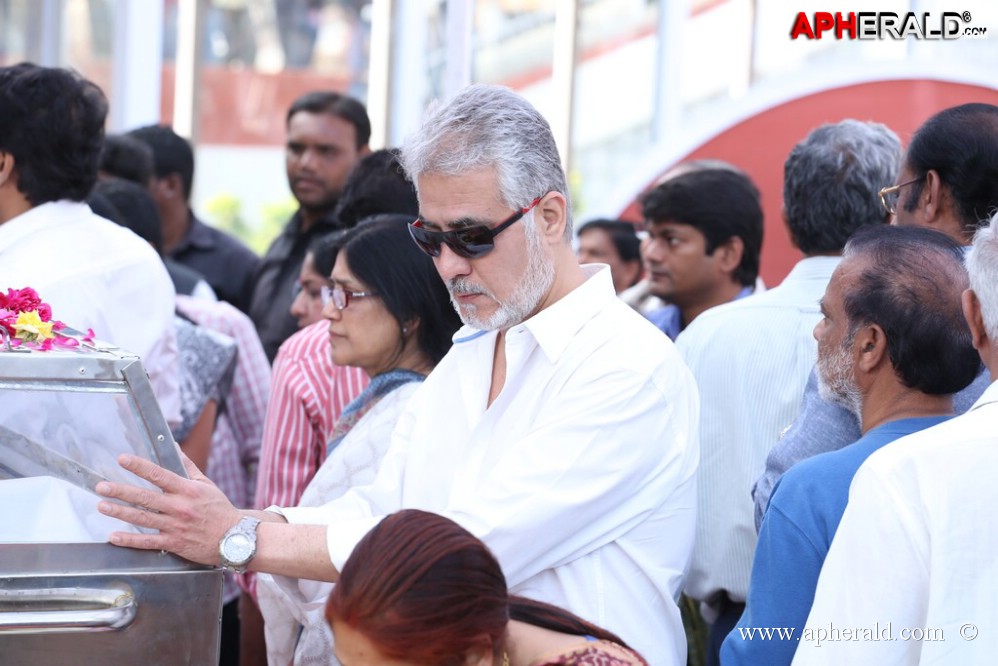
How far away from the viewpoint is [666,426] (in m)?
2.47

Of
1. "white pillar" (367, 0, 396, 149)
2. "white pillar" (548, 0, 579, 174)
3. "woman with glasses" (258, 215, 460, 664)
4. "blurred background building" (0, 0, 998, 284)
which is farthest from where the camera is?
"white pillar" (548, 0, 579, 174)

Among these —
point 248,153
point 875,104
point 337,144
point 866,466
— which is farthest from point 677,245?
point 248,153

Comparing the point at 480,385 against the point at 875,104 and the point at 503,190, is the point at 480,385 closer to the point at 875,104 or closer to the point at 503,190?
the point at 503,190

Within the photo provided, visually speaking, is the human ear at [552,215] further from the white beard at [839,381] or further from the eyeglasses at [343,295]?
the eyeglasses at [343,295]

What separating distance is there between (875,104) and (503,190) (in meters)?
3.24

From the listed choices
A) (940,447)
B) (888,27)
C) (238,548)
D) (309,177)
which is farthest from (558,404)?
(309,177)

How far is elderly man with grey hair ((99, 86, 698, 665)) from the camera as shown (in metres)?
2.39

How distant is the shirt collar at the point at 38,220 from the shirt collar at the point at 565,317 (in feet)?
4.79

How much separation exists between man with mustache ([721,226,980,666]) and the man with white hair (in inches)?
11.5

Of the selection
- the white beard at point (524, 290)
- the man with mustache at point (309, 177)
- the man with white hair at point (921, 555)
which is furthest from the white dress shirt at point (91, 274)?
the man with white hair at point (921, 555)

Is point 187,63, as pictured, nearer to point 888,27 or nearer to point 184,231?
point 184,231

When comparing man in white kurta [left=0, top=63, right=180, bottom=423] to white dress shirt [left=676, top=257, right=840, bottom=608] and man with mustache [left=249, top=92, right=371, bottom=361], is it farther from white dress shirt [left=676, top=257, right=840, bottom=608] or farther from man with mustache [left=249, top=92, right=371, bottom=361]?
man with mustache [left=249, top=92, right=371, bottom=361]

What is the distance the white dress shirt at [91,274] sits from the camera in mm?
3320

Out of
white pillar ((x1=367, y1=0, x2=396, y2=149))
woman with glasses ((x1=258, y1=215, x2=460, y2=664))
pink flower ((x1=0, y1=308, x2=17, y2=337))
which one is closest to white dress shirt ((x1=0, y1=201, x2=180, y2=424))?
woman with glasses ((x1=258, y1=215, x2=460, y2=664))
